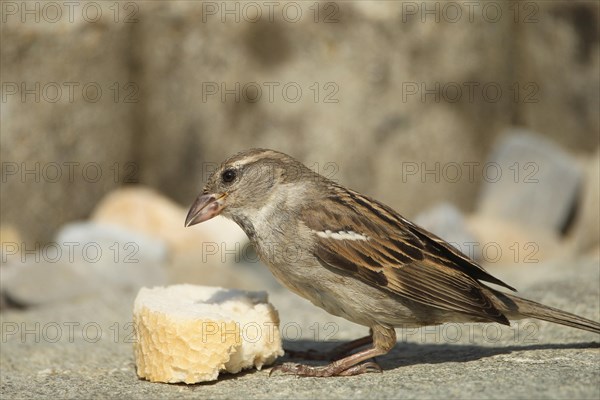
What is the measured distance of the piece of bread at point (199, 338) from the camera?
4980 mm

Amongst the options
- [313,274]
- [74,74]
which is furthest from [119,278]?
[313,274]

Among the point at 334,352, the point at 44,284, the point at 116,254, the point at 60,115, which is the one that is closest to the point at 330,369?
the point at 334,352

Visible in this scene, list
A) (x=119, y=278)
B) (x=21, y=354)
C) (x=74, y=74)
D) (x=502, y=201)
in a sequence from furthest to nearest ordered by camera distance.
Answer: (x=502, y=201) < (x=74, y=74) < (x=119, y=278) < (x=21, y=354)

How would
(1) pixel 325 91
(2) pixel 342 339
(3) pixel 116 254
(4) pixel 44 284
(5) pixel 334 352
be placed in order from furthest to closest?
(1) pixel 325 91, (3) pixel 116 254, (4) pixel 44 284, (2) pixel 342 339, (5) pixel 334 352

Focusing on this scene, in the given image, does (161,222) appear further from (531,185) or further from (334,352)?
(334,352)

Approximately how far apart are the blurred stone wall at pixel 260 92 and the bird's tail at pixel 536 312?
4.61m

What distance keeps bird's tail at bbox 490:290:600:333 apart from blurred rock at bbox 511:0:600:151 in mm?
5740

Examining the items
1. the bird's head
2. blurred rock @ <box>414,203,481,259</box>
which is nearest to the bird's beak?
the bird's head

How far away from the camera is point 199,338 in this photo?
498 cm

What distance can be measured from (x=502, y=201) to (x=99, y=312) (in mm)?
4644

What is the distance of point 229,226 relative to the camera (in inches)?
375

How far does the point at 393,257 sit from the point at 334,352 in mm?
790

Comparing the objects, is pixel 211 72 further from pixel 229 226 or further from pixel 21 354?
pixel 21 354

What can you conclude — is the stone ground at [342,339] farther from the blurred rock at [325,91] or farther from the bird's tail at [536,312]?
the blurred rock at [325,91]
